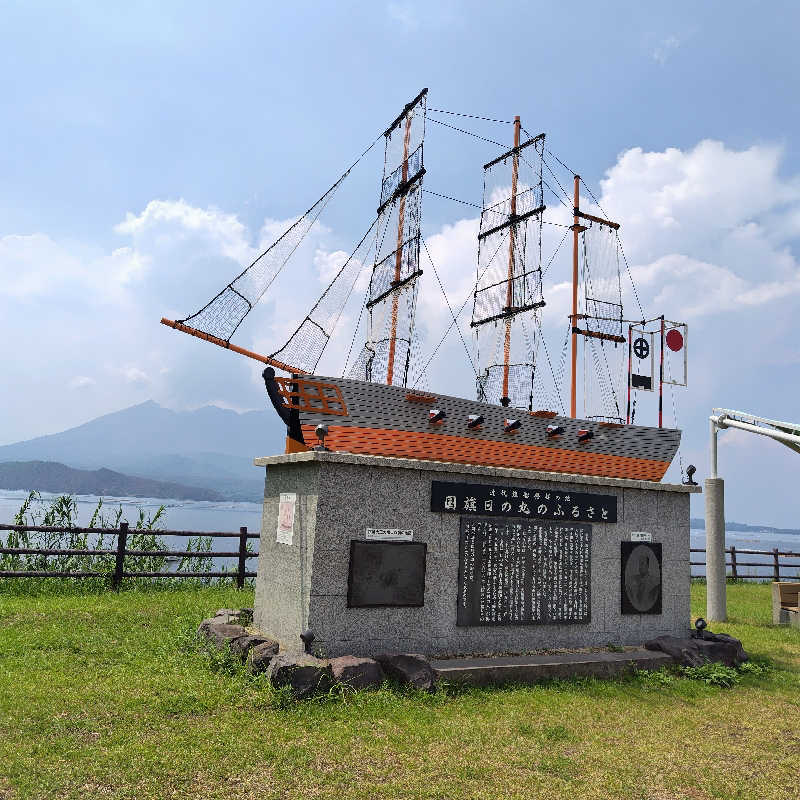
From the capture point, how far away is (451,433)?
31.6ft

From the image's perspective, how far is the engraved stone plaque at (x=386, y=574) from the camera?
283 inches

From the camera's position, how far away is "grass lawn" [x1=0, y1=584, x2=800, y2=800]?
14.9 feet

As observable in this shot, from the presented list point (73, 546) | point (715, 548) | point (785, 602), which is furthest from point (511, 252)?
point (73, 546)

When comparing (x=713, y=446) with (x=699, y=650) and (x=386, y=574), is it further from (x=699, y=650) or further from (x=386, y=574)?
(x=386, y=574)

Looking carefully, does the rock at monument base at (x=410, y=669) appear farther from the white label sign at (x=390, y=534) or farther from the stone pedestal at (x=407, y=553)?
the white label sign at (x=390, y=534)

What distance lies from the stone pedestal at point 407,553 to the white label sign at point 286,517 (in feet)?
0.08

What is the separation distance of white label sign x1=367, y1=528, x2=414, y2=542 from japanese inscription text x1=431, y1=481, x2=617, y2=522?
474 millimetres

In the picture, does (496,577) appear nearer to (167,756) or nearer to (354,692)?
(354,692)

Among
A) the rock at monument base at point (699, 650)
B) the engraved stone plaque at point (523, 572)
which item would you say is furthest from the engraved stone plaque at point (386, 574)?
the rock at monument base at point (699, 650)

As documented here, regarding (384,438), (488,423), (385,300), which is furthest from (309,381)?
(385,300)

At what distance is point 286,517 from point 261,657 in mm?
1725

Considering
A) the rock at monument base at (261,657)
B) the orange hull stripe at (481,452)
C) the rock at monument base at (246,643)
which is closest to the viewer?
the rock at monument base at (261,657)

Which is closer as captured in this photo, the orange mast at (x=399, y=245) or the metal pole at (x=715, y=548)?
the metal pole at (x=715, y=548)

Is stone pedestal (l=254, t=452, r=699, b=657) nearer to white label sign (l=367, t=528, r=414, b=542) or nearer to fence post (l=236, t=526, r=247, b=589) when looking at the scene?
white label sign (l=367, t=528, r=414, b=542)
